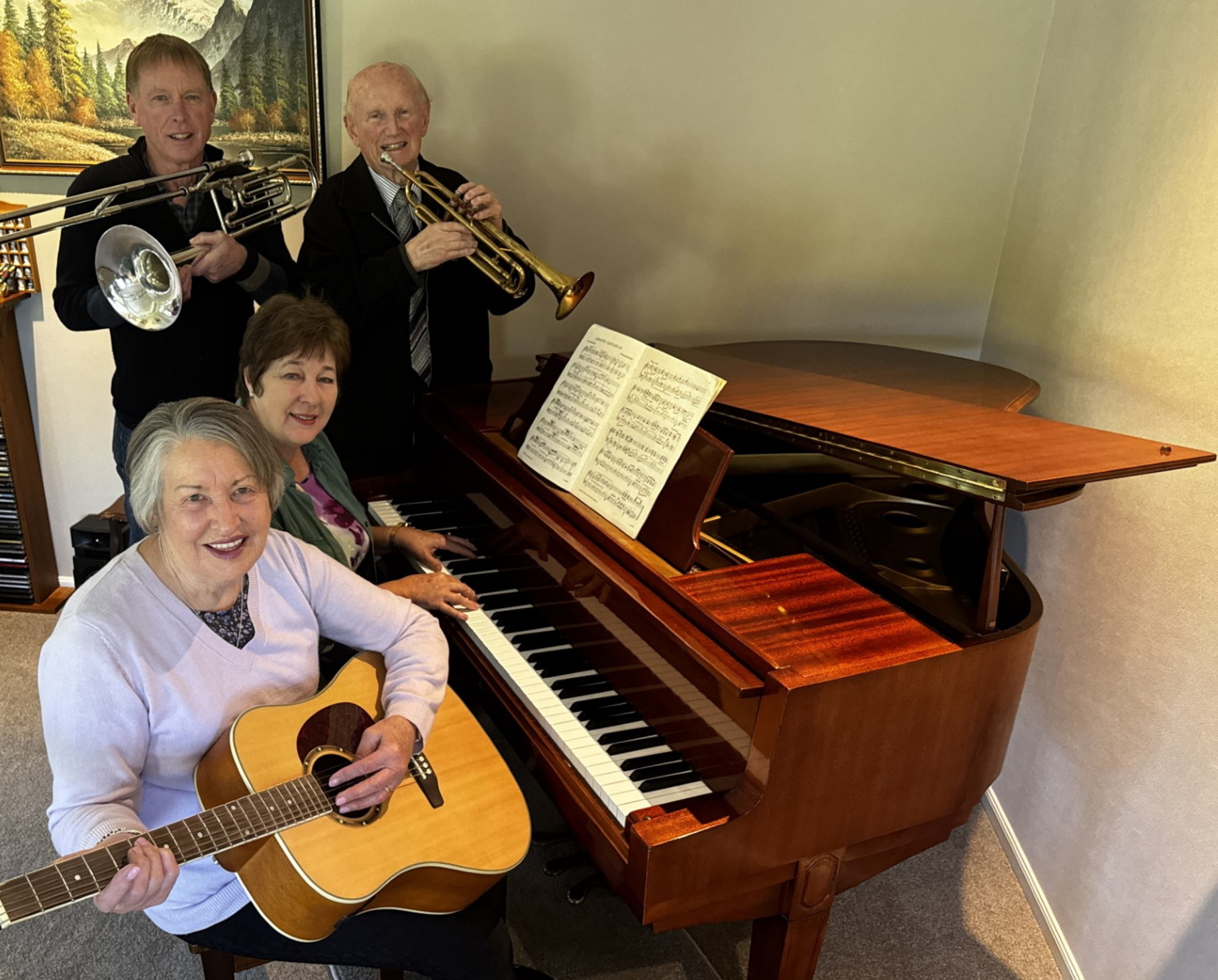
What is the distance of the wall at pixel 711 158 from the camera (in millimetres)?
3041

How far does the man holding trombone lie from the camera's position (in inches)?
88.5

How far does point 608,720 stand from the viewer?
180cm

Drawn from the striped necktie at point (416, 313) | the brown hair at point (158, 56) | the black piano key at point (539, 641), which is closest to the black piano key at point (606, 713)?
the black piano key at point (539, 641)

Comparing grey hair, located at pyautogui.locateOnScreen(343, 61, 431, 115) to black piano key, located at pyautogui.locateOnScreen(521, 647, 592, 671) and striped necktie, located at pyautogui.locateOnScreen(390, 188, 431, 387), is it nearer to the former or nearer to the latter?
striped necktie, located at pyautogui.locateOnScreen(390, 188, 431, 387)

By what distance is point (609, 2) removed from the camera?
3004mm

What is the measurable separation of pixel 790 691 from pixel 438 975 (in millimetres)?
840

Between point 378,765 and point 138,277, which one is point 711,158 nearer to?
point 138,277

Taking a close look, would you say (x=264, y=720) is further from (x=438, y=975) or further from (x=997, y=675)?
(x=997, y=675)

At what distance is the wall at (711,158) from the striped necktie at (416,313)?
0.56 metres

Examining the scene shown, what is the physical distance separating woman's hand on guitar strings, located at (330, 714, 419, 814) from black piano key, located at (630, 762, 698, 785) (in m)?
0.41

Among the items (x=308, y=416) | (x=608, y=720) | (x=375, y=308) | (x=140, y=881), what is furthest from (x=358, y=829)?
(x=375, y=308)

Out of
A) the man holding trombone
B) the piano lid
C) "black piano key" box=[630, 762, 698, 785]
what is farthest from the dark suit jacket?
"black piano key" box=[630, 762, 698, 785]

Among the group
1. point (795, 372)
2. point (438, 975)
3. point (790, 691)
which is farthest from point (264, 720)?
point (795, 372)

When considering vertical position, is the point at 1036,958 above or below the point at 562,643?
below
